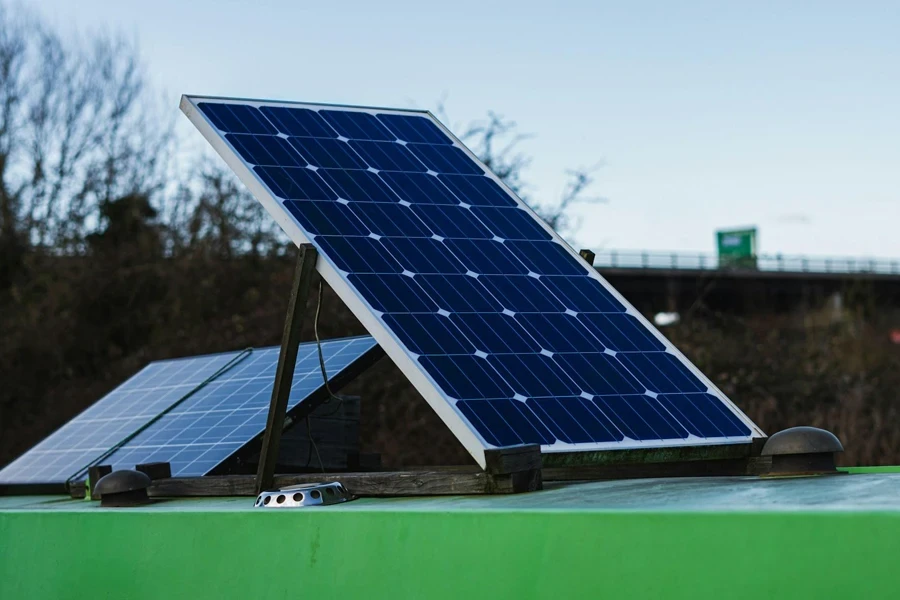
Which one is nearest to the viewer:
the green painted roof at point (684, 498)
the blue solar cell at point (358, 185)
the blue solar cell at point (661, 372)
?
the green painted roof at point (684, 498)

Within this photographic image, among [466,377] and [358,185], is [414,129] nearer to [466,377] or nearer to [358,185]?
[358,185]

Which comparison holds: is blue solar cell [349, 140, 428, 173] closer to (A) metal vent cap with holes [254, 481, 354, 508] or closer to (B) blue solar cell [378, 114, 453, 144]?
(B) blue solar cell [378, 114, 453, 144]

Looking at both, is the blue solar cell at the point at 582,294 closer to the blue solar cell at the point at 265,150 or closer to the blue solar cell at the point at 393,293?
the blue solar cell at the point at 393,293

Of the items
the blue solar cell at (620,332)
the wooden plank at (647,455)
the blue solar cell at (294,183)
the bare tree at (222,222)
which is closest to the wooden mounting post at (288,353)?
the blue solar cell at (294,183)

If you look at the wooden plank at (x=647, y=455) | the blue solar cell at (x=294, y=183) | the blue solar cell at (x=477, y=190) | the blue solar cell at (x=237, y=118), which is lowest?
the wooden plank at (x=647, y=455)

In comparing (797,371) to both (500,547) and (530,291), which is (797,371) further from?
(500,547)

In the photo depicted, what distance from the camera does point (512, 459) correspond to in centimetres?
495

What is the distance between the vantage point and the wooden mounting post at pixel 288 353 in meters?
5.64

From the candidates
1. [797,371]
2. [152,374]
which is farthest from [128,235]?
[152,374]

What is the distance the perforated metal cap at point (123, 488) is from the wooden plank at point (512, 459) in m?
2.34

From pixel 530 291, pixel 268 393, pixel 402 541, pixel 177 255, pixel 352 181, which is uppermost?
pixel 177 255

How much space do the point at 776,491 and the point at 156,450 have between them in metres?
4.96

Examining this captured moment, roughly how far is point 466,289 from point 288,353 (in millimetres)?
1029

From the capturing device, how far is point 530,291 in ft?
21.1
